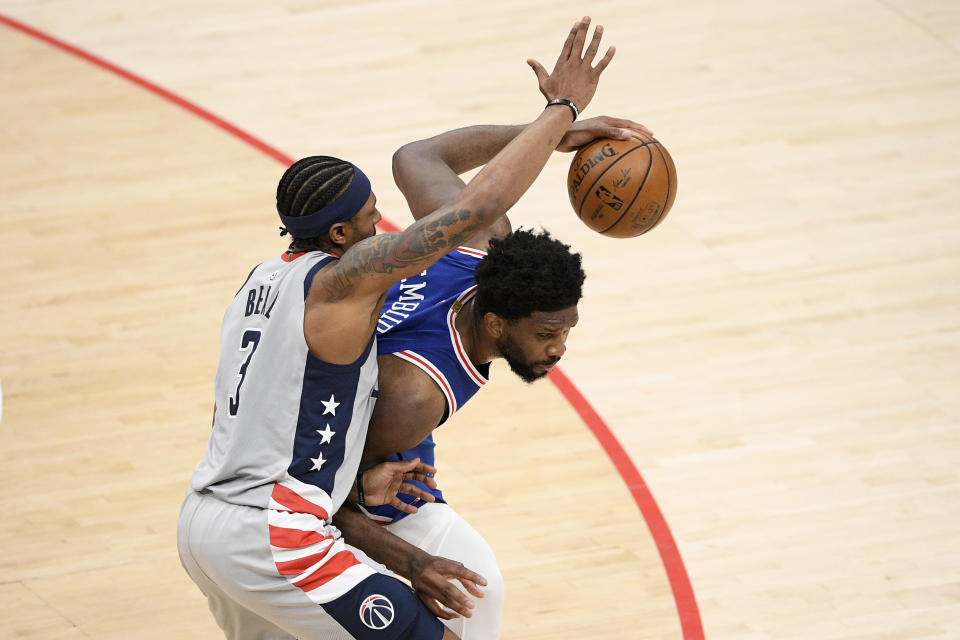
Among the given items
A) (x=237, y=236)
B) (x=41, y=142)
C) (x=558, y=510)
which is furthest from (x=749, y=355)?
(x=41, y=142)

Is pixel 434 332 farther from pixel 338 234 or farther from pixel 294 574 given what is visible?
pixel 294 574

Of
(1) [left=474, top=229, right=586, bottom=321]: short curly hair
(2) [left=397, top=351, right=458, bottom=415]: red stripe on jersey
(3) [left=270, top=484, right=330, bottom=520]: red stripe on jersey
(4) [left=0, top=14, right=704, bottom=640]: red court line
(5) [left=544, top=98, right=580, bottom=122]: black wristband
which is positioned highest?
(5) [left=544, top=98, right=580, bottom=122]: black wristband

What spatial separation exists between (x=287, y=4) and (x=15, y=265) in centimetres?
371

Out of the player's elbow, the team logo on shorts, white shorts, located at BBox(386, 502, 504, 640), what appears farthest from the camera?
the player's elbow

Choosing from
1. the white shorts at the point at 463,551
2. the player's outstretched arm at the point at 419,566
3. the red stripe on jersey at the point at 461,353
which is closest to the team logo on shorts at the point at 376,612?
the player's outstretched arm at the point at 419,566

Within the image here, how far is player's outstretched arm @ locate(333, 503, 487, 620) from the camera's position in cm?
357

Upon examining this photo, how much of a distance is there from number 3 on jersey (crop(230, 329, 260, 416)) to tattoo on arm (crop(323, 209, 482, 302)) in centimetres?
26

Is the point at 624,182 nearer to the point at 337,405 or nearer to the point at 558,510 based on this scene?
the point at 337,405

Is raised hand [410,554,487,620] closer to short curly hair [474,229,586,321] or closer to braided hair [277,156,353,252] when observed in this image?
short curly hair [474,229,586,321]

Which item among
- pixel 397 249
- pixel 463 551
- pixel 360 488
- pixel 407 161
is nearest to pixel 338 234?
pixel 397 249

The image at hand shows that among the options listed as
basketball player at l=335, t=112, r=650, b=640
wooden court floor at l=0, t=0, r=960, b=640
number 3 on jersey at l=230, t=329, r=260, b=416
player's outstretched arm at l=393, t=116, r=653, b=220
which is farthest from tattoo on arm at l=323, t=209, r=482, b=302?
wooden court floor at l=0, t=0, r=960, b=640

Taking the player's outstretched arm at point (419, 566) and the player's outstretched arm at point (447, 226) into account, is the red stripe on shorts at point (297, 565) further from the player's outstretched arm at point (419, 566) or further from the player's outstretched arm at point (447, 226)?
the player's outstretched arm at point (447, 226)

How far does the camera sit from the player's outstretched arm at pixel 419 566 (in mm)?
3574

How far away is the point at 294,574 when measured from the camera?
11.0 ft
